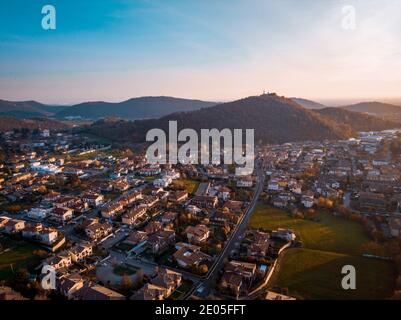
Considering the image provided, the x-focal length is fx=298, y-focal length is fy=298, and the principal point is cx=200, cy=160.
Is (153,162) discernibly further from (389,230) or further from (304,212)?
(389,230)

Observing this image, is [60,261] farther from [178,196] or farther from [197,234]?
[178,196]

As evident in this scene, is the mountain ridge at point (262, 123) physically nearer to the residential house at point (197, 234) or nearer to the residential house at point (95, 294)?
the residential house at point (197, 234)

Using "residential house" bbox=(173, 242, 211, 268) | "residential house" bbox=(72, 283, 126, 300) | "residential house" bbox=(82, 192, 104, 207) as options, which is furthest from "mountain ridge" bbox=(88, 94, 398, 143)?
"residential house" bbox=(72, 283, 126, 300)

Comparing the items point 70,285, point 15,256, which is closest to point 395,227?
point 70,285

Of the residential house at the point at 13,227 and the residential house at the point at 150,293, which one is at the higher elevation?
the residential house at the point at 13,227

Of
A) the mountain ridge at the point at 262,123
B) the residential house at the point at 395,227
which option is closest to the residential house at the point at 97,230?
the residential house at the point at 395,227
